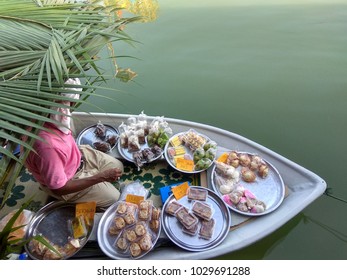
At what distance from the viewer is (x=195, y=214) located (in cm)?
208

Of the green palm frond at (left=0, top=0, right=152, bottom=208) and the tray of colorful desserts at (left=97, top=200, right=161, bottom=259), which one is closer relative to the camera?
the green palm frond at (left=0, top=0, right=152, bottom=208)

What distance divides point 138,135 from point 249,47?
2.49m

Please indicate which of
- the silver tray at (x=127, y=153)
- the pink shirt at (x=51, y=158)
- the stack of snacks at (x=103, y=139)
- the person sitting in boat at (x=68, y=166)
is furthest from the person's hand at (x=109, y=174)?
the stack of snacks at (x=103, y=139)

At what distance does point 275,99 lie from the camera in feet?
11.0

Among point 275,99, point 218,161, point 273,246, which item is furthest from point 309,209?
point 275,99

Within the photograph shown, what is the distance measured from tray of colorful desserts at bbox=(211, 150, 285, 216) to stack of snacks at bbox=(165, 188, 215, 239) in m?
0.17

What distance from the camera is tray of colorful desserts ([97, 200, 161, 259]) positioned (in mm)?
1878

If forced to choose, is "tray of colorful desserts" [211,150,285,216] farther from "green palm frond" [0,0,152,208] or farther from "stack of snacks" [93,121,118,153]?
"green palm frond" [0,0,152,208]

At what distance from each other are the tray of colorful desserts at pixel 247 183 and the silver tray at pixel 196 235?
7cm

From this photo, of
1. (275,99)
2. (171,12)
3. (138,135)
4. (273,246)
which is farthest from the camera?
(171,12)

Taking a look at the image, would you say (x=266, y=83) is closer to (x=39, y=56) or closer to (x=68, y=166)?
(x=68, y=166)

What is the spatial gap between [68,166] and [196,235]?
102cm

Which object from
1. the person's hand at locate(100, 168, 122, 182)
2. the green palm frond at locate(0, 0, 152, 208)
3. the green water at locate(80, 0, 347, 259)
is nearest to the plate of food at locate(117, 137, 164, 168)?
the green water at locate(80, 0, 347, 259)
